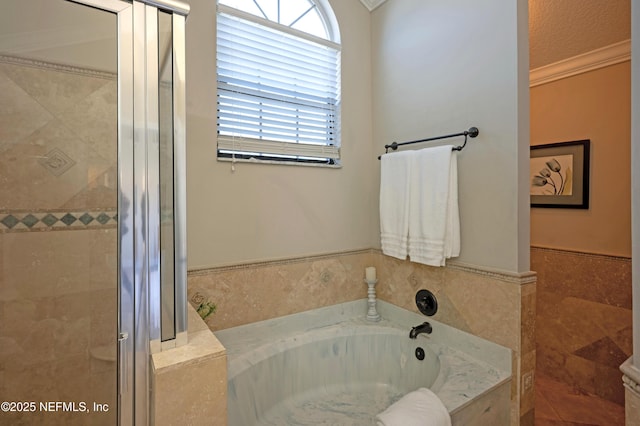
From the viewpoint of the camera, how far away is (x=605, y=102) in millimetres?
2115

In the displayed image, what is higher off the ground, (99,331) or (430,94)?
(430,94)

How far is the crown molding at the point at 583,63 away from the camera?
2027 mm

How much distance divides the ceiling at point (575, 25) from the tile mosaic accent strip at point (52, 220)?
2.65 metres

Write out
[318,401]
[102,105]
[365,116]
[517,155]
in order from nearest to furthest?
[102,105]
[517,155]
[318,401]
[365,116]

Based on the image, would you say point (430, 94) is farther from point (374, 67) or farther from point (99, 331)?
point (99, 331)

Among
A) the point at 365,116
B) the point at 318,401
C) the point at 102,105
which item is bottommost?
the point at 318,401

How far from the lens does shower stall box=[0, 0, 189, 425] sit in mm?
990

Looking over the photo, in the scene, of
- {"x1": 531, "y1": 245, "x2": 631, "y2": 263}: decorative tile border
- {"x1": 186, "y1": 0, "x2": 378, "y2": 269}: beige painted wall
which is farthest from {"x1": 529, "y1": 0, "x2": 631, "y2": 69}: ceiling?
{"x1": 531, "y1": 245, "x2": 631, "y2": 263}: decorative tile border

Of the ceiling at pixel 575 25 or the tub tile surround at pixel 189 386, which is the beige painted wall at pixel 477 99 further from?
the tub tile surround at pixel 189 386

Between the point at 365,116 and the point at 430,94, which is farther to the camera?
the point at 365,116

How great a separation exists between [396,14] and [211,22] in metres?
1.22

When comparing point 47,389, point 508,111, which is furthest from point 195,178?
point 508,111

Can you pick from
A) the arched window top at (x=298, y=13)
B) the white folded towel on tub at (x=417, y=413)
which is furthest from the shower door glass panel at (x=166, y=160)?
the arched window top at (x=298, y=13)

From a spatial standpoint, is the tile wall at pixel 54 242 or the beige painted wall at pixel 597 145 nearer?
the tile wall at pixel 54 242
